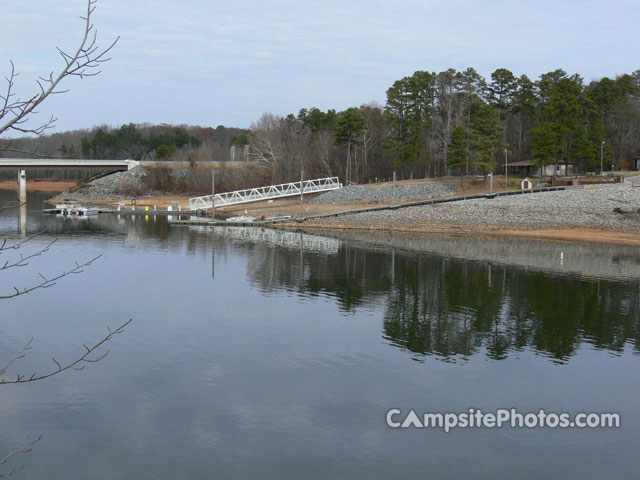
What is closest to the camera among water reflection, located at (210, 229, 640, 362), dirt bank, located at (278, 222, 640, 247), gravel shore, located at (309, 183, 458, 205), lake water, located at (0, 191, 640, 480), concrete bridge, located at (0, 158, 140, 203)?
lake water, located at (0, 191, 640, 480)

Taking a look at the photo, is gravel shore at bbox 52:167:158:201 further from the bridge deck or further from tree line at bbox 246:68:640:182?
tree line at bbox 246:68:640:182

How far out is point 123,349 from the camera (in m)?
27.2

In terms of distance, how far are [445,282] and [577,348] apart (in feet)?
52.7

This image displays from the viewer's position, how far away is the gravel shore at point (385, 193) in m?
88.1

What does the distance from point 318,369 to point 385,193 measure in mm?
68210

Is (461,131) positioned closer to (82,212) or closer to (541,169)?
(541,169)

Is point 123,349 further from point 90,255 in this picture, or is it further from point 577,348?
point 90,255

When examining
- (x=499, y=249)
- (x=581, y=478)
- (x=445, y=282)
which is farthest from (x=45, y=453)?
(x=499, y=249)

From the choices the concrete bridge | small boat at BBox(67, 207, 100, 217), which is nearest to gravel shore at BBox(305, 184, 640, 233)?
small boat at BBox(67, 207, 100, 217)

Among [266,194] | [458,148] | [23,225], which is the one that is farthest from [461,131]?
[23,225]

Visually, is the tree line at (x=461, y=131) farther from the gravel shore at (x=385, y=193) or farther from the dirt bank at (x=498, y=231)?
the dirt bank at (x=498, y=231)

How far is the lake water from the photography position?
712 inches

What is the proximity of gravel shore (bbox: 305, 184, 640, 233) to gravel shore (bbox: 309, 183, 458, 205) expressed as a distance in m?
6.16

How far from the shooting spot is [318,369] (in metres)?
24.9
